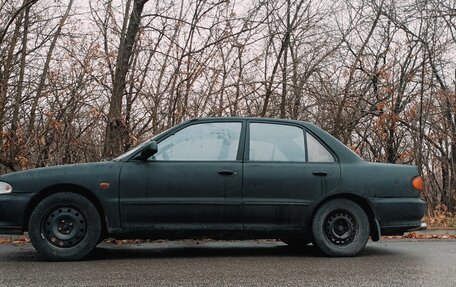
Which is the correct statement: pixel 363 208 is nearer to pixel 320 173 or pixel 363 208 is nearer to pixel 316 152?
pixel 320 173

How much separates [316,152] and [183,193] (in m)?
1.62

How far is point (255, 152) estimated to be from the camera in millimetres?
6598

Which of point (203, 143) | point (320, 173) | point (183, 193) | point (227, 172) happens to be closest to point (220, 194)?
point (227, 172)

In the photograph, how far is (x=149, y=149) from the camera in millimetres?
6246

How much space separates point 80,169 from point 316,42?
9.34m

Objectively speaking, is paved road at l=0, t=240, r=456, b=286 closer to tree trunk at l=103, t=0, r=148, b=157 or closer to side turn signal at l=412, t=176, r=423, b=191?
side turn signal at l=412, t=176, r=423, b=191

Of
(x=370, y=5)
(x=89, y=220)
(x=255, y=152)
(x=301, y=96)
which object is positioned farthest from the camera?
(x=370, y=5)

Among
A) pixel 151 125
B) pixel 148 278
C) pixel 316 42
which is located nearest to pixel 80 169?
pixel 148 278

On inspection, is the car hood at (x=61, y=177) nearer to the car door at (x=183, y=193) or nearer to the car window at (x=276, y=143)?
the car door at (x=183, y=193)

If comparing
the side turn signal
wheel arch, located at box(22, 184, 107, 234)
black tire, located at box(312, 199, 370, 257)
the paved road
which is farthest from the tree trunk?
the side turn signal

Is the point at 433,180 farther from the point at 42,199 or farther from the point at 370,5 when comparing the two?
the point at 42,199

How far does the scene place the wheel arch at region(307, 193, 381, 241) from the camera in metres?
6.53

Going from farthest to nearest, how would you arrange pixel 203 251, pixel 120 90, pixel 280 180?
1. pixel 120 90
2. pixel 203 251
3. pixel 280 180

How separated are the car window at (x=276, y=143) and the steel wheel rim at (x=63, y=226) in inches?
78.1
